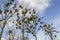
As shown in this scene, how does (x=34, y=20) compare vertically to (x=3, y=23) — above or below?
above

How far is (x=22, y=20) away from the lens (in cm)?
3403

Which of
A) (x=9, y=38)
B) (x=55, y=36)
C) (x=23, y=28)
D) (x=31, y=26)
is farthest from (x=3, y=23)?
(x=55, y=36)

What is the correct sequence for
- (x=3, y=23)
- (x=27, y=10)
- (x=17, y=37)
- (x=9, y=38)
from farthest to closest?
(x=17, y=37)
(x=9, y=38)
(x=27, y=10)
(x=3, y=23)

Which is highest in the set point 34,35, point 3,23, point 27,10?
point 27,10

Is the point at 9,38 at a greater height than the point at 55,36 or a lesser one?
lesser

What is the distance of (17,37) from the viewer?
44.8 m

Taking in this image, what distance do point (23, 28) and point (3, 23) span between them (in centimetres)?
1392

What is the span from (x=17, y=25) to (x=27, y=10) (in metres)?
5.97

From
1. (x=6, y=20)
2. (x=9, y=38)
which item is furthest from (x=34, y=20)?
(x=6, y=20)

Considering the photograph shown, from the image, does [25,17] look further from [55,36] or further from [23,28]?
[55,36]

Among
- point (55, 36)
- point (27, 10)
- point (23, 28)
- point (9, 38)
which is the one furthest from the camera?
point (55, 36)

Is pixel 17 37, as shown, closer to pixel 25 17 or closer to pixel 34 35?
pixel 34 35

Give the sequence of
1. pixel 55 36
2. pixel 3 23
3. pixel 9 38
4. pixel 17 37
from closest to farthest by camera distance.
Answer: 1. pixel 3 23
2. pixel 9 38
3. pixel 17 37
4. pixel 55 36

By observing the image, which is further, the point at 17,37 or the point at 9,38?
the point at 17,37
